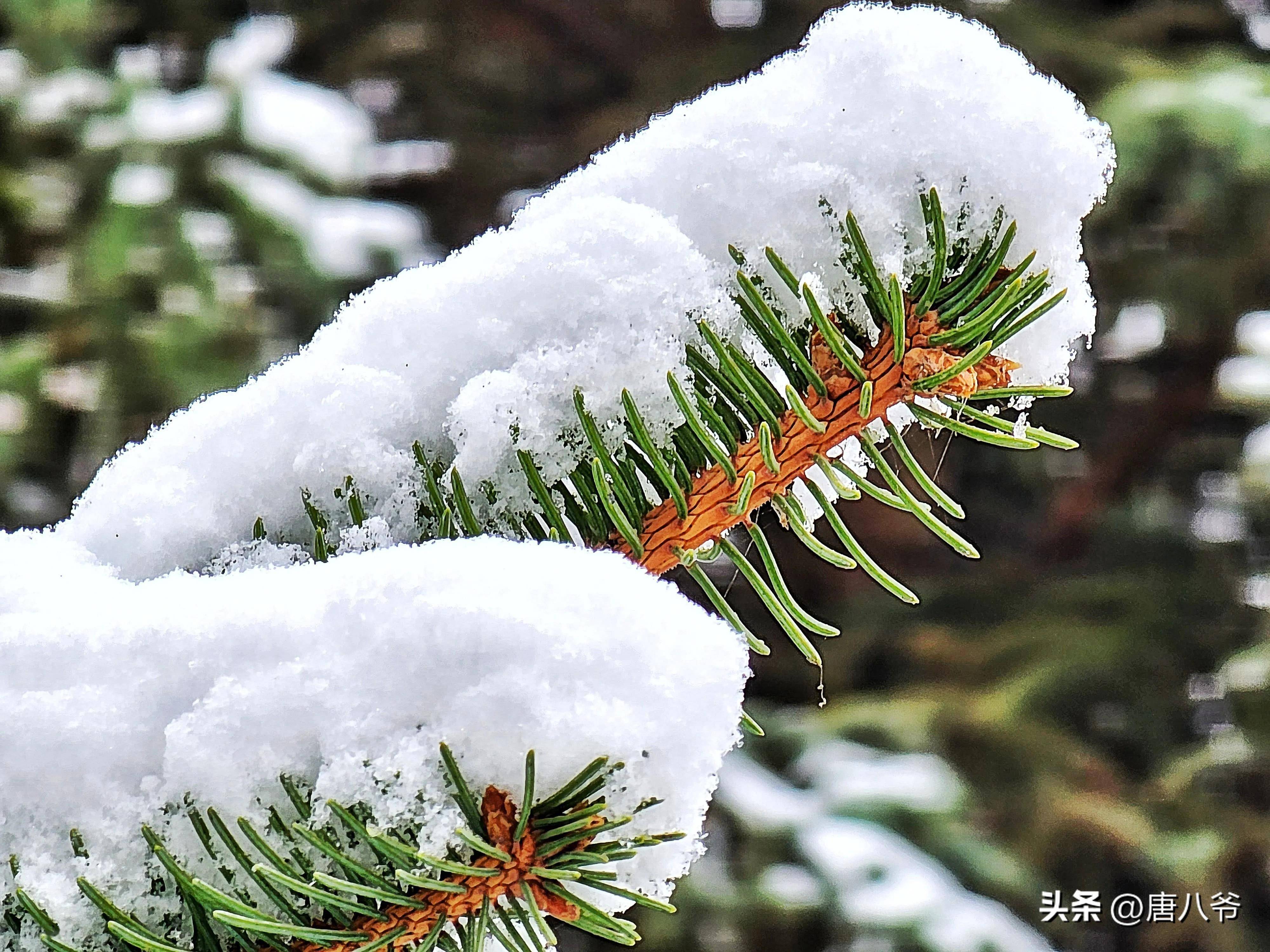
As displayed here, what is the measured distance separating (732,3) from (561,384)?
7.01 ft

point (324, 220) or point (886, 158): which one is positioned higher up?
point (324, 220)

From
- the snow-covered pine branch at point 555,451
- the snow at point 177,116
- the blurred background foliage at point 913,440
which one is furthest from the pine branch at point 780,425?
the snow at point 177,116

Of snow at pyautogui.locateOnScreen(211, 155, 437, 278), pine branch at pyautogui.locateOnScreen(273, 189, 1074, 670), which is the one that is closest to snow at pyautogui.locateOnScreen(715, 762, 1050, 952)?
snow at pyautogui.locateOnScreen(211, 155, 437, 278)

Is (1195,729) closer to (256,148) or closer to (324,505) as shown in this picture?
(256,148)

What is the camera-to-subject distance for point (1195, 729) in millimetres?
1992

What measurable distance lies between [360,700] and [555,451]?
10cm

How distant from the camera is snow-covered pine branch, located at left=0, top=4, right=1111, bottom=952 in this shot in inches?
9.7

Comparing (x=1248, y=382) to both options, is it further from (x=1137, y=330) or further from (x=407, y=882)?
(x=407, y=882)

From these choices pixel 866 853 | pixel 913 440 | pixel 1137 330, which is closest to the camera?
pixel 913 440

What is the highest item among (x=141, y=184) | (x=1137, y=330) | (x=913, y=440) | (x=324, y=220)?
(x=1137, y=330)

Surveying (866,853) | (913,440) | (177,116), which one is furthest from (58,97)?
(866,853)

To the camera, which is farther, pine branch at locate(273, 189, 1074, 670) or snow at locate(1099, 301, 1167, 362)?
snow at locate(1099, 301, 1167, 362)

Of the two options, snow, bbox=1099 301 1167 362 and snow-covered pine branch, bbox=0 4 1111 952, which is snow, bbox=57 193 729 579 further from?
snow, bbox=1099 301 1167 362

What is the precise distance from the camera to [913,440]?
3.22 ft
